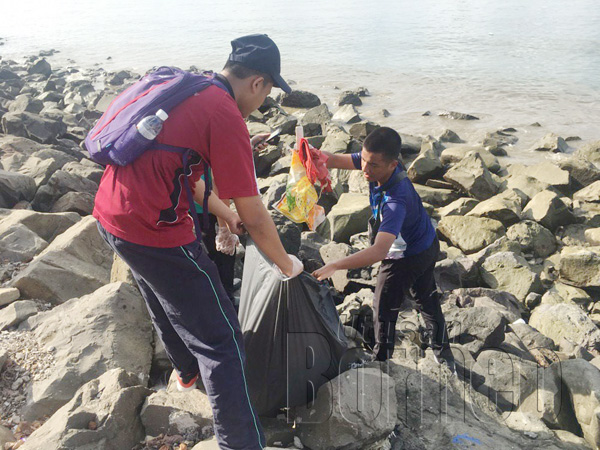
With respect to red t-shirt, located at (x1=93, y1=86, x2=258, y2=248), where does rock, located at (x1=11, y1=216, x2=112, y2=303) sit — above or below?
below

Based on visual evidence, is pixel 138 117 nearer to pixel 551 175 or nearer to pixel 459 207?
pixel 459 207

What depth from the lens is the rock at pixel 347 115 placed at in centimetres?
1305

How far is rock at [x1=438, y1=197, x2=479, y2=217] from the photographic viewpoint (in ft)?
22.6

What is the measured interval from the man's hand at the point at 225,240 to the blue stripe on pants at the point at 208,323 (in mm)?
857

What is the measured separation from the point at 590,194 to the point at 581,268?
2519 millimetres

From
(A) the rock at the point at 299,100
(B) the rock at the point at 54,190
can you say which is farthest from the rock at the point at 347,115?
(B) the rock at the point at 54,190

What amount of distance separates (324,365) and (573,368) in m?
1.62

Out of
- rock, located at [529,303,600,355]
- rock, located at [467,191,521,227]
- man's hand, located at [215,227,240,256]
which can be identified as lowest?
rock, located at [529,303,600,355]

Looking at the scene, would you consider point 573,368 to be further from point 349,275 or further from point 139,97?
point 139,97

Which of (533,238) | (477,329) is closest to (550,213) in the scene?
(533,238)

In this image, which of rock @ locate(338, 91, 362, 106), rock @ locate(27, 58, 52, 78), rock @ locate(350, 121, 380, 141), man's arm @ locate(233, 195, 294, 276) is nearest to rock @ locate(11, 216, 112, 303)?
man's arm @ locate(233, 195, 294, 276)

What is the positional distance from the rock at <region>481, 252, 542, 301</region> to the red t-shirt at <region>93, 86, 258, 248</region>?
4064 millimetres

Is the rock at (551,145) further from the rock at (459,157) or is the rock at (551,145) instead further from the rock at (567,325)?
the rock at (567,325)

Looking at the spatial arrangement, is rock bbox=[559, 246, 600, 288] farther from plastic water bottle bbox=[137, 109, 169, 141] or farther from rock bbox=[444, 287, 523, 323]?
plastic water bottle bbox=[137, 109, 169, 141]
